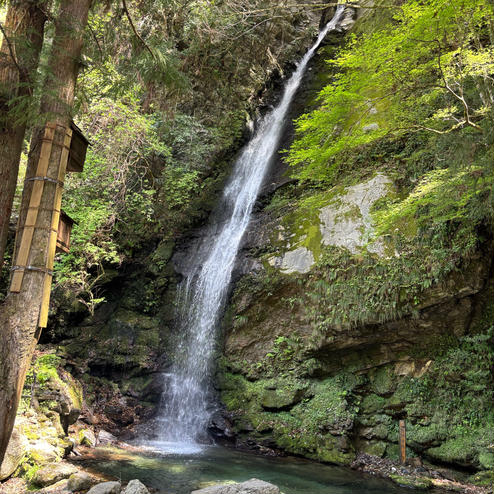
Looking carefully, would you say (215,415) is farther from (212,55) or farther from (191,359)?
(212,55)

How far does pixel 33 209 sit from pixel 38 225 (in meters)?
0.18

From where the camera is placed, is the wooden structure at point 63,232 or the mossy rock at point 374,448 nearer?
the wooden structure at point 63,232

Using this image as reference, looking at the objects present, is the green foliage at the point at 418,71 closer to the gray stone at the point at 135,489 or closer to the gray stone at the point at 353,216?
the gray stone at the point at 353,216

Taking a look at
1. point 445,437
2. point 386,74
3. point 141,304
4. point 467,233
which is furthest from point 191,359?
point 386,74

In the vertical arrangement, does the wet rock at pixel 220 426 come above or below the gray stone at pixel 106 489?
below

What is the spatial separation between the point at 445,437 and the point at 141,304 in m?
9.21

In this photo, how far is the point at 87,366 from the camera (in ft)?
38.5

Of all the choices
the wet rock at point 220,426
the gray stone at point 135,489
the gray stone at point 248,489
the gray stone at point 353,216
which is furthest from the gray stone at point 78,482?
the gray stone at point 353,216

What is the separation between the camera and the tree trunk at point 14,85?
4184 millimetres

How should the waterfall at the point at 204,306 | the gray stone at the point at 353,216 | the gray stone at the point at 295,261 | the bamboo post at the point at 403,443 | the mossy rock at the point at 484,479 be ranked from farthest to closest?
the gray stone at the point at 295,261, the waterfall at the point at 204,306, the gray stone at the point at 353,216, the bamboo post at the point at 403,443, the mossy rock at the point at 484,479

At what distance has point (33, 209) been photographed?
4.30 meters

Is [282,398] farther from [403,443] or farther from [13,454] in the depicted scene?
[13,454]

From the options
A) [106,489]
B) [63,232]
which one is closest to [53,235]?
[63,232]

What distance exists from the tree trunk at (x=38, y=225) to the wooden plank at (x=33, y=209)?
4 centimetres
